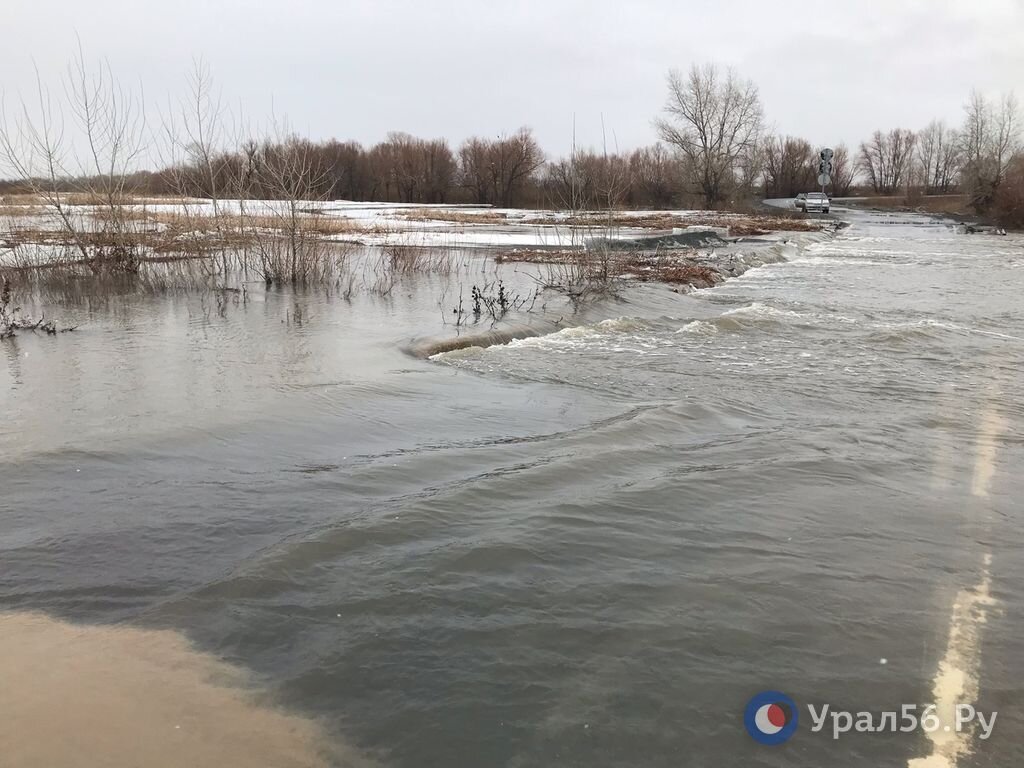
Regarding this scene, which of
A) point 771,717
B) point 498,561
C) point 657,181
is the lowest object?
point 771,717

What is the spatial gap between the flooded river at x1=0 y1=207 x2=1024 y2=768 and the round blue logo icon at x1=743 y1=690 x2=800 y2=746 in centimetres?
4

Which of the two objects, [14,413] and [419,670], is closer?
[419,670]

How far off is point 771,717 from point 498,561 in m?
1.78

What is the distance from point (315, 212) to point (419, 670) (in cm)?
1471

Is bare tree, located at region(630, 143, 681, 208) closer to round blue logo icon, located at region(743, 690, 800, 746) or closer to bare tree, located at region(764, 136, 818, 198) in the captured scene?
bare tree, located at region(764, 136, 818, 198)

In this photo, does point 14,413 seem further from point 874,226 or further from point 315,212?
point 874,226

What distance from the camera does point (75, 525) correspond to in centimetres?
479

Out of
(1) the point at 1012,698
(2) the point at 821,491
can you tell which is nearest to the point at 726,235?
(2) the point at 821,491

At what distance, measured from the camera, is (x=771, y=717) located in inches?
126

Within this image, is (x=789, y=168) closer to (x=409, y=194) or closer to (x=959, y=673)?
(x=409, y=194)

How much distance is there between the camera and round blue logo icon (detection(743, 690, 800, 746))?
3.12 meters

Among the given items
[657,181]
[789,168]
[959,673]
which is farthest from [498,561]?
[789,168]

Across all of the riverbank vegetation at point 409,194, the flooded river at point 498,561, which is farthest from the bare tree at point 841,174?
the flooded river at point 498,561

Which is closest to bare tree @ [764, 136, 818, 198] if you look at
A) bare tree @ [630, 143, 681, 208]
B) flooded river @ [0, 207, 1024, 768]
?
bare tree @ [630, 143, 681, 208]
